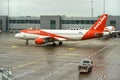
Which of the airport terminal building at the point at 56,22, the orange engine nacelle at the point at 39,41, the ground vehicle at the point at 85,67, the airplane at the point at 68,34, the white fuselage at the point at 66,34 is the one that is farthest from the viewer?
the airport terminal building at the point at 56,22

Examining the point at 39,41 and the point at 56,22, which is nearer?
the point at 39,41

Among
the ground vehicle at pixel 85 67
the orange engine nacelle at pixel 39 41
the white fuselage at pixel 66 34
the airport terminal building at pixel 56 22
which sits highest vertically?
the airport terminal building at pixel 56 22

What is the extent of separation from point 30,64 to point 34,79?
1055 cm

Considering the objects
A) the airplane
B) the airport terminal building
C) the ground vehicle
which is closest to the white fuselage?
the airplane

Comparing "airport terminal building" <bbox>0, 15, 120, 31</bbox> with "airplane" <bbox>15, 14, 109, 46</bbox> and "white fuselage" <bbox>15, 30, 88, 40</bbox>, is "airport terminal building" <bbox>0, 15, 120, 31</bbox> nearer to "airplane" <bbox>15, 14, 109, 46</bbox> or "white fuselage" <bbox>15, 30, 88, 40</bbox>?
"airplane" <bbox>15, 14, 109, 46</bbox>

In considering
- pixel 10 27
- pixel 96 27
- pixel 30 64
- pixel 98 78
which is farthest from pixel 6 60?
pixel 10 27

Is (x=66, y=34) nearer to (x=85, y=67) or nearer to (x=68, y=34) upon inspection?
(x=68, y=34)

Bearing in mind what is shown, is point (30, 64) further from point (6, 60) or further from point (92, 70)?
point (92, 70)

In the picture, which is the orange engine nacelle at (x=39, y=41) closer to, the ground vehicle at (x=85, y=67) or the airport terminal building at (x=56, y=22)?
the ground vehicle at (x=85, y=67)

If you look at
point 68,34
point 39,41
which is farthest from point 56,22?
point 39,41

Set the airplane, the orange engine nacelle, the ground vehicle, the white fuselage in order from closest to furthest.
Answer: the ground vehicle < the orange engine nacelle < the airplane < the white fuselage

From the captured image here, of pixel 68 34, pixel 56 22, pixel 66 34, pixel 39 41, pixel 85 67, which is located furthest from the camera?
pixel 56 22

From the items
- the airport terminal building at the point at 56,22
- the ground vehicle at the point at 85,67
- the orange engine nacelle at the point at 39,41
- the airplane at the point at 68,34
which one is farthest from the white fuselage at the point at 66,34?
the airport terminal building at the point at 56,22

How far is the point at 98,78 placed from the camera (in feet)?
109
